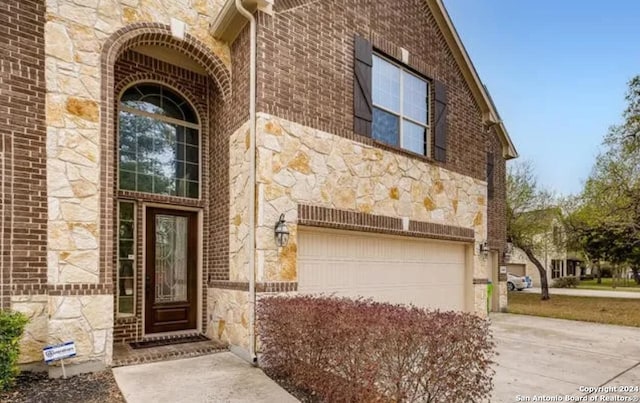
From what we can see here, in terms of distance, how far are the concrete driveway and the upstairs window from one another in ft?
14.9

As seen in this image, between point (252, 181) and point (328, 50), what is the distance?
293 cm

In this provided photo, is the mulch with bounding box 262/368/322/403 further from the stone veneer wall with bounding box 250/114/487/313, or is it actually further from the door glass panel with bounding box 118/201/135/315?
the door glass panel with bounding box 118/201/135/315

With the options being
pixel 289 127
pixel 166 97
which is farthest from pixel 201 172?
pixel 289 127

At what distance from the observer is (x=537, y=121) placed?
30.6 meters

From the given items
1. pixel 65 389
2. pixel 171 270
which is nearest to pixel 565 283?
pixel 171 270

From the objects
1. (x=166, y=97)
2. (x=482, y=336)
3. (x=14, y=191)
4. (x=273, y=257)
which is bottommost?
(x=482, y=336)

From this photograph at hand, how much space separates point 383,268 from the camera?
8.16 metres

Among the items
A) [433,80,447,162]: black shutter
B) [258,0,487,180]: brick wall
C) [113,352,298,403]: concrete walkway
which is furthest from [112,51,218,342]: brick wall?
[433,80,447,162]: black shutter

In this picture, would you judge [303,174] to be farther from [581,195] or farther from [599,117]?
[599,117]

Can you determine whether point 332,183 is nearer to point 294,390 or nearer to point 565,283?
point 294,390

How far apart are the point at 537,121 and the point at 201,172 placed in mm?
29836

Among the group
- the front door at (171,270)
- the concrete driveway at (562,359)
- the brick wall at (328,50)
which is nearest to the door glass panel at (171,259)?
the front door at (171,270)

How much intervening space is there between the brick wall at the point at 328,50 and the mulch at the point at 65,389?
4.17 m

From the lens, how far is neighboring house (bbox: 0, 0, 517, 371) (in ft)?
18.0
